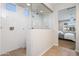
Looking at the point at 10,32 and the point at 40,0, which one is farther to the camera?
the point at 10,32

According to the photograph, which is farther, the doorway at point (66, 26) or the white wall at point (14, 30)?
the doorway at point (66, 26)

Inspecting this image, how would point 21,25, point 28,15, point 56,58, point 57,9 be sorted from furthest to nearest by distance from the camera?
point 57,9 → point 21,25 → point 28,15 → point 56,58

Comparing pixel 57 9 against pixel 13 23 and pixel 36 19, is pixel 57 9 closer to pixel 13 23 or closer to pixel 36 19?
pixel 36 19

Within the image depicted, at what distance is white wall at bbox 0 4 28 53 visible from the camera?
2.94 m

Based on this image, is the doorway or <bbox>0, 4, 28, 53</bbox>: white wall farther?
the doorway

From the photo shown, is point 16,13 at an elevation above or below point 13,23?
above

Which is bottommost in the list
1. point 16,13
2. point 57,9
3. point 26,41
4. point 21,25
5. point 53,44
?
point 53,44

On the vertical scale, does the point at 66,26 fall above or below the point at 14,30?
above

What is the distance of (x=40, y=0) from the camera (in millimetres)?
880

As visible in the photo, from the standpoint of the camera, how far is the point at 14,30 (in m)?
3.34

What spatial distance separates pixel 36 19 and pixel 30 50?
3.50 ft

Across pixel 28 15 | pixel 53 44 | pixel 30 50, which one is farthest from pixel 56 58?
pixel 53 44

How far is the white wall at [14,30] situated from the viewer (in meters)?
2.94

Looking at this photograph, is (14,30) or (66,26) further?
(66,26)
